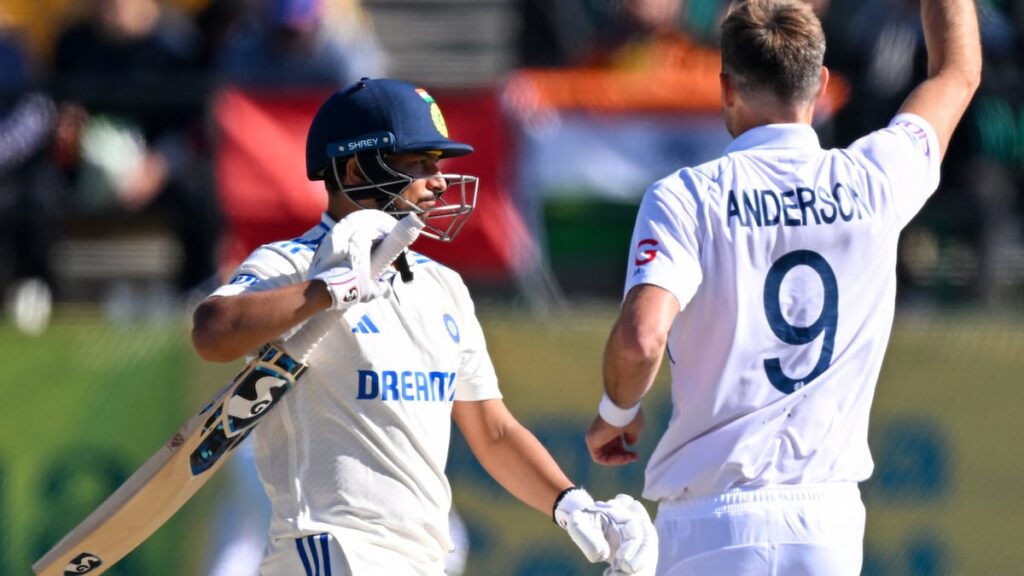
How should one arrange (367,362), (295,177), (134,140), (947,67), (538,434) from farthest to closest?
(134,140) < (295,177) < (538,434) < (947,67) < (367,362)

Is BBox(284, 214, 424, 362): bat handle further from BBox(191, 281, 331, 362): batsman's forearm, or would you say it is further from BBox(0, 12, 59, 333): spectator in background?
BBox(0, 12, 59, 333): spectator in background

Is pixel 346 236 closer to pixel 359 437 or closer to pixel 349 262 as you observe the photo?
pixel 349 262

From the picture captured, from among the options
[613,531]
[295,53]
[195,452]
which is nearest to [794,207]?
[613,531]

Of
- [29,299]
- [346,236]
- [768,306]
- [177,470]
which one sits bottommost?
[29,299]

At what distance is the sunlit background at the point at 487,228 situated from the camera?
731 centimetres

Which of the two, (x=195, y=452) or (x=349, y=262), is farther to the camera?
(x=195, y=452)

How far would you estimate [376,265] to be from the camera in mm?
3809

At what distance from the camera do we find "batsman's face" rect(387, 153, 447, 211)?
411 cm

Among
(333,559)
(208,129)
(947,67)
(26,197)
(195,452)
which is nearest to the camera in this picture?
(333,559)

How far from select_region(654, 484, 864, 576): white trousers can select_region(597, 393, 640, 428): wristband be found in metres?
0.23

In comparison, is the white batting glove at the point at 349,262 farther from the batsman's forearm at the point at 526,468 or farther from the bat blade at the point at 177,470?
the batsman's forearm at the point at 526,468

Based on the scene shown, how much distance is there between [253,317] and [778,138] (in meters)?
1.29

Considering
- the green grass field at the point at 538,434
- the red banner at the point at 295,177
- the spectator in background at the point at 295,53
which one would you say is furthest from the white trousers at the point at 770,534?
the spectator in background at the point at 295,53

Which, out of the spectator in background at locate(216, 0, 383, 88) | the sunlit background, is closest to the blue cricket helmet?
the sunlit background
